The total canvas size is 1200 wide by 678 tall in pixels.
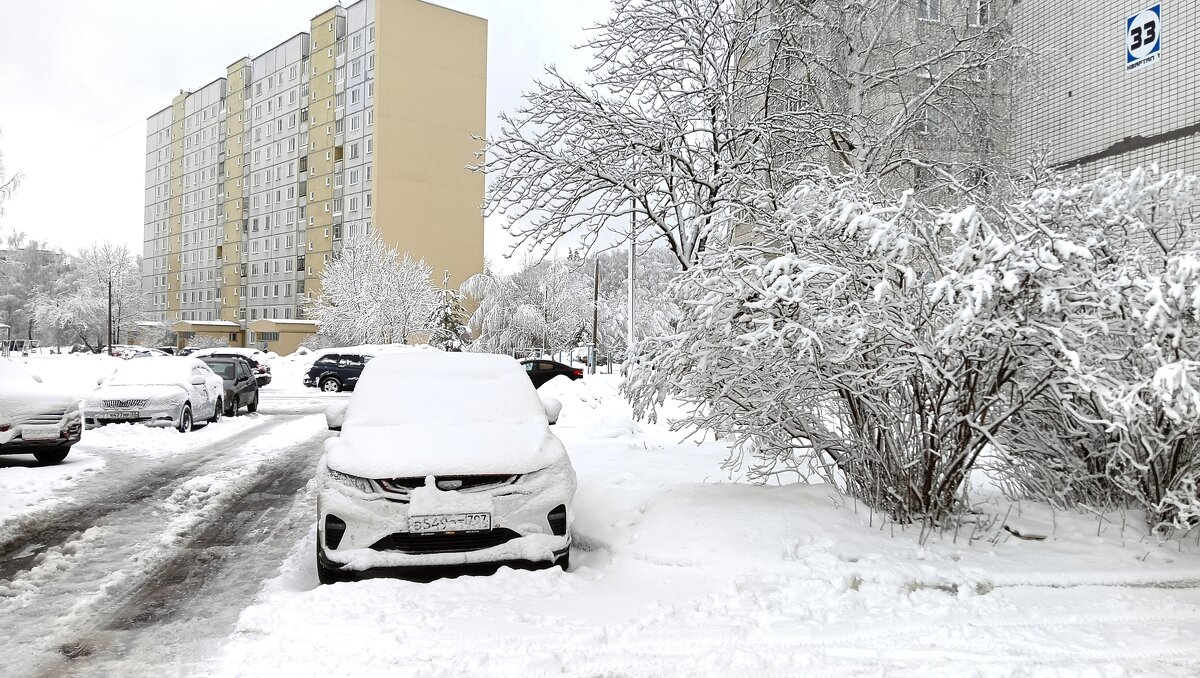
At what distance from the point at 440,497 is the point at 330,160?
256 ft

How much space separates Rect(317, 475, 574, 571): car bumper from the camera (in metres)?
5.16

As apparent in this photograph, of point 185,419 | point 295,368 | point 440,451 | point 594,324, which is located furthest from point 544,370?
point 440,451

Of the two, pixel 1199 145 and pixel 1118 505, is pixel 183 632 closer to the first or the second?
pixel 1118 505

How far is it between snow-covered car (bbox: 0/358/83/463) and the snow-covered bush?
8.75 m

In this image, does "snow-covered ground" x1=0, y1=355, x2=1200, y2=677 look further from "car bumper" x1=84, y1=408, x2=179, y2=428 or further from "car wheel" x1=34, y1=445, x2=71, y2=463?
"car bumper" x1=84, y1=408, x2=179, y2=428

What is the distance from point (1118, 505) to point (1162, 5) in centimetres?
920

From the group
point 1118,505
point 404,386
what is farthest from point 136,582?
point 1118,505

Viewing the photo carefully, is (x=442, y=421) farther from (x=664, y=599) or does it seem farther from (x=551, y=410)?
(x=664, y=599)

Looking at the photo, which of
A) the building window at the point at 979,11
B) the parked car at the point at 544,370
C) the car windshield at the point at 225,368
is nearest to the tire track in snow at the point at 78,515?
the car windshield at the point at 225,368

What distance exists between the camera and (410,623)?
4367 mm

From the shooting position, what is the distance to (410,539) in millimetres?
5188

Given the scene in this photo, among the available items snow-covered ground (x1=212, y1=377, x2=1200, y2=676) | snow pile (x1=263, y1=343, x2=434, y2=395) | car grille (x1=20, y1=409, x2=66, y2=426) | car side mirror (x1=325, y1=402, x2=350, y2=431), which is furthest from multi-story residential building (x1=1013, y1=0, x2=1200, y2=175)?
snow pile (x1=263, y1=343, x2=434, y2=395)

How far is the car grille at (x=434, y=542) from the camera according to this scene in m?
5.18

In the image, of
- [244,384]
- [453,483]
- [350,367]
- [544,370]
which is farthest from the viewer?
[350,367]
